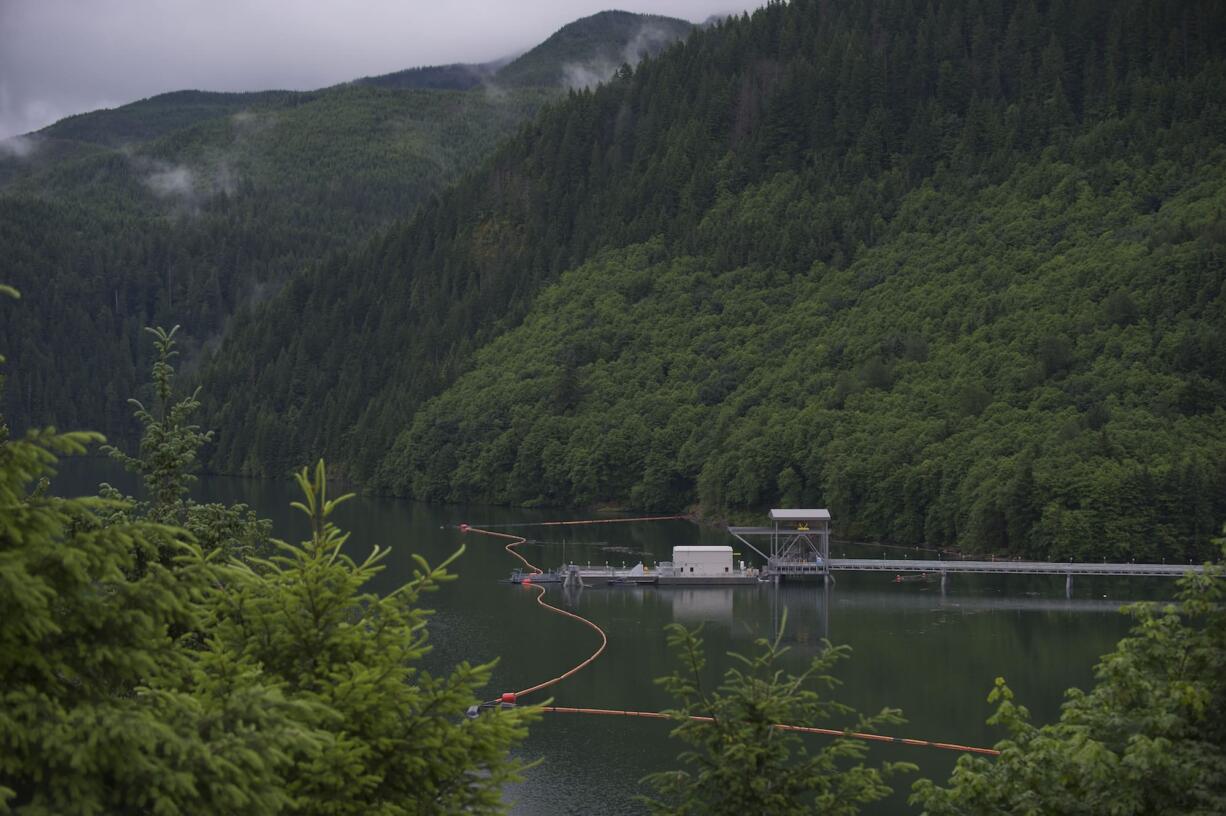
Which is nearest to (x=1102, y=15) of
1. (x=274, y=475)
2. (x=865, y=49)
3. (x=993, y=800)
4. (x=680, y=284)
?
(x=865, y=49)

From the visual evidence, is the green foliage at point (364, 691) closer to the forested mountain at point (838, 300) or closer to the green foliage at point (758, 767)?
the green foliage at point (758, 767)

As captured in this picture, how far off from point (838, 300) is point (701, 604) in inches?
2458

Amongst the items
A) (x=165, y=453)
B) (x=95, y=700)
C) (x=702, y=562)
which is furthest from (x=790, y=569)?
(x=95, y=700)

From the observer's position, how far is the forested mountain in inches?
4097

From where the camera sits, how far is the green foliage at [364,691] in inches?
647

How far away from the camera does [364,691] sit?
16.4m

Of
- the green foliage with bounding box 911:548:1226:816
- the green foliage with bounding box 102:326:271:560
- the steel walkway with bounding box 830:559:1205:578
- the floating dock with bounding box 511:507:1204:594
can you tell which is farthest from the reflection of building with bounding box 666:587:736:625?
the green foliage with bounding box 911:548:1226:816

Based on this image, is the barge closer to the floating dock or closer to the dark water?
the floating dock

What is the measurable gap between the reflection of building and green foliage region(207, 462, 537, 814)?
56221mm

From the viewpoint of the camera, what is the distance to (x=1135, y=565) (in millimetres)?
85938

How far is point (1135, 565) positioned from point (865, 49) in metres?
89.3

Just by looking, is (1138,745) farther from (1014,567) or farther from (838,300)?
(838,300)

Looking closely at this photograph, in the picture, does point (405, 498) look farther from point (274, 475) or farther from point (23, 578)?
point (23, 578)

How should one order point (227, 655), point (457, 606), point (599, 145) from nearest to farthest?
point (227, 655) < point (457, 606) < point (599, 145)
